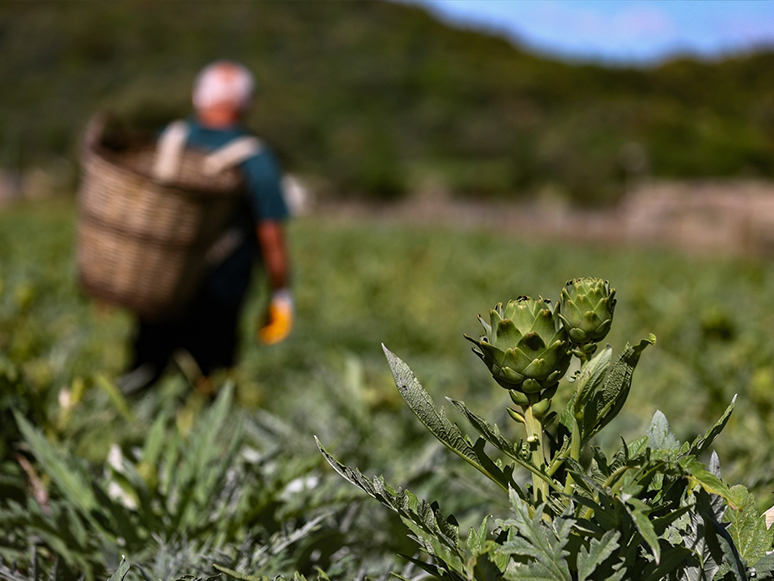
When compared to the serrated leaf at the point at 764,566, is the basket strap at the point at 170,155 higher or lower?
lower

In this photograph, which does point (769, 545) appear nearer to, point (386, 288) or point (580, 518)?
point (580, 518)

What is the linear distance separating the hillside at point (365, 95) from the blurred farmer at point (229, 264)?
75.1 ft

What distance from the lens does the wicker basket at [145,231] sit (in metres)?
2.44

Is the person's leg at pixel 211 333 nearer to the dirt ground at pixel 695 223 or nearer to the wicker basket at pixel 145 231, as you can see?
the wicker basket at pixel 145 231

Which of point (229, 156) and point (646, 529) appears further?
point (229, 156)

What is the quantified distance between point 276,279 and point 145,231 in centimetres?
59

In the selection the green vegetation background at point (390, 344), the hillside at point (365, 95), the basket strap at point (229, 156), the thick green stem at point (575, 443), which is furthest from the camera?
the hillside at point (365, 95)

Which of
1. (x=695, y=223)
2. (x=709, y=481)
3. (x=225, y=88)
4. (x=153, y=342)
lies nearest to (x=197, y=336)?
(x=153, y=342)

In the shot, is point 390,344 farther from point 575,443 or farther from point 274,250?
point 575,443

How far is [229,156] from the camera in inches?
108

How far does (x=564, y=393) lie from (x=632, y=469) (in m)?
0.46

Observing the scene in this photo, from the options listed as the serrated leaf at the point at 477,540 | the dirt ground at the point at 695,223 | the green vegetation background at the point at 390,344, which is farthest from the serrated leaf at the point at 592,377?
the dirt ground at the point at 695,223

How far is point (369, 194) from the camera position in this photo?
39.8 meters

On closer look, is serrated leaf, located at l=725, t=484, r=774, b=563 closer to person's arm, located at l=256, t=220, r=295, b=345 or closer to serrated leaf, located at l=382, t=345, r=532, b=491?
serrated leaf, located at l=382, t=345, r=532, b=491
